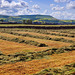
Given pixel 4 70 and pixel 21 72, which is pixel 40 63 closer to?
pixel 21 72

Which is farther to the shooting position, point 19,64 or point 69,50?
point 69,50

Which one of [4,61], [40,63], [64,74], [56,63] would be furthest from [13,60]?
[64,74]

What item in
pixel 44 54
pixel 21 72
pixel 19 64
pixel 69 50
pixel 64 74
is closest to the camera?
pixel 64 74

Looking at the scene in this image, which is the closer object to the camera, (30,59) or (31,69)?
(31,69)

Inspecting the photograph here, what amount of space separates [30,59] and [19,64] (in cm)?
252

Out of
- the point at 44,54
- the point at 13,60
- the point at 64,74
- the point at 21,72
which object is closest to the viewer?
the point at 64,74

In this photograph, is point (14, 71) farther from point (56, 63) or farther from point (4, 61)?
point (56, 63)

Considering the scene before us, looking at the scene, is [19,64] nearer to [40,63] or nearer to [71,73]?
[40,63]

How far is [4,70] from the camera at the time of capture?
14.6m

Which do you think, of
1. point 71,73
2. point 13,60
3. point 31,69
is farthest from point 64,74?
point 13,60

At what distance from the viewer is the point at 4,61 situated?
686 inches

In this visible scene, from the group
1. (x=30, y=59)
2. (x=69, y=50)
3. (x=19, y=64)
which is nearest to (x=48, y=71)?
(x=19, y=64)

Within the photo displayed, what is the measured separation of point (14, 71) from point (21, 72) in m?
0.77

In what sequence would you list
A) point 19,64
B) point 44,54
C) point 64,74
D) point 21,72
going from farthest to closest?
1. point 44,54
2. point 19,64
3. point 21,72
4. point 64,74
